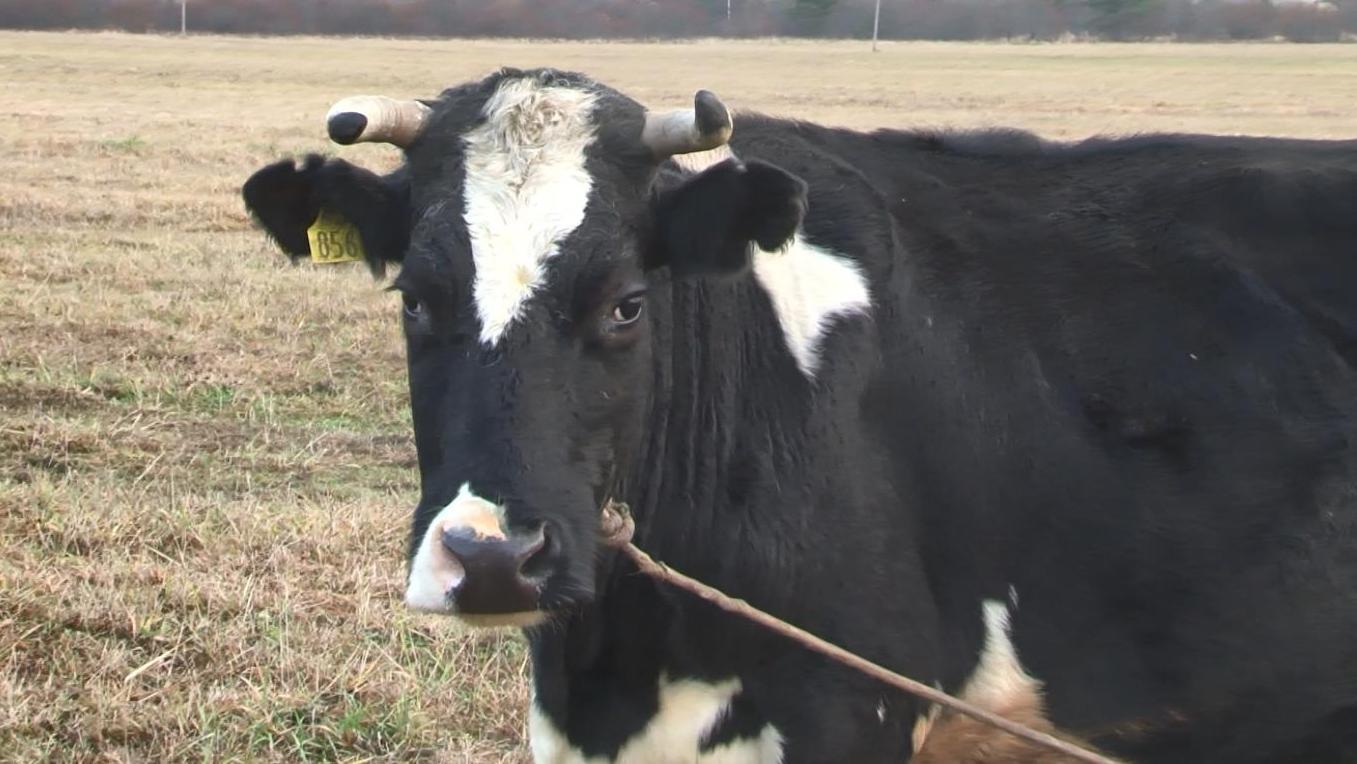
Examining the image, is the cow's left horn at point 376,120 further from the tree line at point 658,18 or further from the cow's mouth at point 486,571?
the tree line at point 658,18

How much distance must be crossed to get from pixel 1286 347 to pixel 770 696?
1.71m

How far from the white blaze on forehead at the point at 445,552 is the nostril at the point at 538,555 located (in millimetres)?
64

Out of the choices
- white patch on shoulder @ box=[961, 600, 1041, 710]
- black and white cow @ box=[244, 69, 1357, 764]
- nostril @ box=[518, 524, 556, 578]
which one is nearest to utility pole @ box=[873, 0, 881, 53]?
black and white cow @ box=[244, 69, 1357, 764]

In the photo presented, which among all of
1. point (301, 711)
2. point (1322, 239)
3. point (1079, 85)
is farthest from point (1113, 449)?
point (1079, 85)

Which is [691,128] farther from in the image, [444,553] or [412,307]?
[444,553]

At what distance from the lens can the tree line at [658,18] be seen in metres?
76.6

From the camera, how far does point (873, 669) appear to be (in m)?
3.55

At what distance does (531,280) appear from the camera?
131 inches

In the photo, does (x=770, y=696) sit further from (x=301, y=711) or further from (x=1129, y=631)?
(x=301, y=711)

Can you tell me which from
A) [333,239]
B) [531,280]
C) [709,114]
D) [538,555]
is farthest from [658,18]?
[538,555]

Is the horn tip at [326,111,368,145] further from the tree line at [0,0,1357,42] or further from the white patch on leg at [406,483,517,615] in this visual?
the tree line at [0,0,1357,42]

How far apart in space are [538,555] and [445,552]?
0.18 metres

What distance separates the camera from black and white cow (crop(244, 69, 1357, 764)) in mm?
3420

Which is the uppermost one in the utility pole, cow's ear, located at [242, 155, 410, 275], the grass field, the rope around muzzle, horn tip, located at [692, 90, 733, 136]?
horn tip, located at [692, 90, 733, 136]
